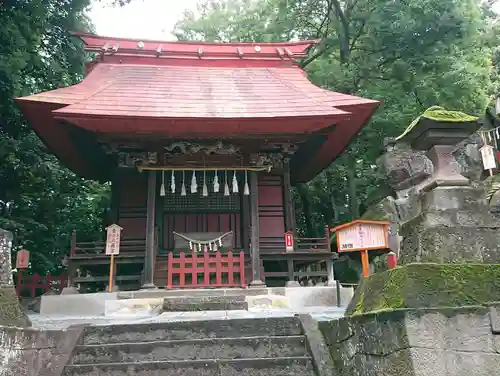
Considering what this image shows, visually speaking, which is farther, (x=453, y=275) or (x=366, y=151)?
(x=366, y=151)

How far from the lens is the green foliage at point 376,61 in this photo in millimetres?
13648

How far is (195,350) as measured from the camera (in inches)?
189

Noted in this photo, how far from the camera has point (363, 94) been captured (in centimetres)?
1459

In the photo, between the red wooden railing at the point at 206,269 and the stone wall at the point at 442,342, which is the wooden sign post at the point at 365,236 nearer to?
the red wooden railing at the point at 206,269

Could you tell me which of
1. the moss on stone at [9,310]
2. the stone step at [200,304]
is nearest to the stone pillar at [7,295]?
the moss on stone at [9,310]

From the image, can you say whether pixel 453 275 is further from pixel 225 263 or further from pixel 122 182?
pixel 122 182

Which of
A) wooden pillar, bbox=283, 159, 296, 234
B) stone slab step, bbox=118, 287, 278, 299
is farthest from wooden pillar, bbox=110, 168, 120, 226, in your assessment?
wooden pillar, bbox=283, 159, 296, 234

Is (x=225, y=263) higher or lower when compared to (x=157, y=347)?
higher

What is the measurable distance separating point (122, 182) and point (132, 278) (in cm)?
264

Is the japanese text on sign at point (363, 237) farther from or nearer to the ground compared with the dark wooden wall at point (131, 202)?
nearer to the ground

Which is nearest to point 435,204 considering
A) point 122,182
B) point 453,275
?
point 453,275

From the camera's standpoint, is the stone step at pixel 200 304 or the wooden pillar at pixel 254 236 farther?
the wooden pillar at pixel 254 236

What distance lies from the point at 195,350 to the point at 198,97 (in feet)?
19.3

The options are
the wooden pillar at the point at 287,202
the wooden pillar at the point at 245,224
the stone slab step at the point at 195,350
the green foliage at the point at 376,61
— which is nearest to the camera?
the stone slab step at the point at 195,350
